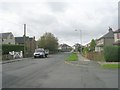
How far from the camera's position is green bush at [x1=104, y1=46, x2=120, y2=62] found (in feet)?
103

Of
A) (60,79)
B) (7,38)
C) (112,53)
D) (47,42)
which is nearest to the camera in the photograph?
(60,79)

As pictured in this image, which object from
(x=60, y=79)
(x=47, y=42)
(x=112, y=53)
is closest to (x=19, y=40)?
(x=47, y=42)

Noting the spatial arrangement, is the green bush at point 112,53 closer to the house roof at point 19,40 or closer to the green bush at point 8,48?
the green bush at point 8,48

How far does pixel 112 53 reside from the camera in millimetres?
31500

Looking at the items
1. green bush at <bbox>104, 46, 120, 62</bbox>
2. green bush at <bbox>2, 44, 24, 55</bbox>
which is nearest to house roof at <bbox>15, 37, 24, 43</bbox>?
green bush at <bbox>2, 44, 24, 55</bbox>

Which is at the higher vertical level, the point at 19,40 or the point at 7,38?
the point at 7,38

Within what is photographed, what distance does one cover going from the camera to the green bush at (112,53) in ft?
103

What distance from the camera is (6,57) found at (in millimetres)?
44812

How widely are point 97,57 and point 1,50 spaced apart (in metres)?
20.6

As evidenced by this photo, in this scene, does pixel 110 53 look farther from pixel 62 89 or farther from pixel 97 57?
pixel 62 89

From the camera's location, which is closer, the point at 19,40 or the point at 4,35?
the point at 4,35

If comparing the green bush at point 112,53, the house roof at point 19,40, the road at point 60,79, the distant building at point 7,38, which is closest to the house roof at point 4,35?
the distant building at point 7,38

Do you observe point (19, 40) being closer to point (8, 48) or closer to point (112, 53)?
point (8, 48)

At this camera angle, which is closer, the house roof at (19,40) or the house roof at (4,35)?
the house roof at (4,35)
